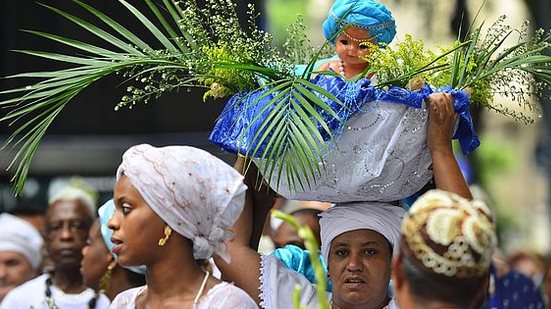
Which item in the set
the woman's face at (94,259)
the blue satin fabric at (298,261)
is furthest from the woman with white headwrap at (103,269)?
the blue satin fabric at (298,261)

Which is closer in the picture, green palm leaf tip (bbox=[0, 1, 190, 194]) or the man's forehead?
green palm leaf tip (bbox=[0, 1, 190, 194])

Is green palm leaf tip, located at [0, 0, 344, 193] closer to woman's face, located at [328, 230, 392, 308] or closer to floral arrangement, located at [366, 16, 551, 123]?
floral arrangement, located at [366, 16, 551, 123]

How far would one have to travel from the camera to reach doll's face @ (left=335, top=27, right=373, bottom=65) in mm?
5273

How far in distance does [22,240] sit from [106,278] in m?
1.61

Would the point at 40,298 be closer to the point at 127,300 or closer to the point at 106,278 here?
the point at 106,278

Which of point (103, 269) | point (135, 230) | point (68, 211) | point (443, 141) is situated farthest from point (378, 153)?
point (68, 211)

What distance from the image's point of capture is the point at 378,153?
5059mm

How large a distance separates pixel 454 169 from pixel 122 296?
125cm

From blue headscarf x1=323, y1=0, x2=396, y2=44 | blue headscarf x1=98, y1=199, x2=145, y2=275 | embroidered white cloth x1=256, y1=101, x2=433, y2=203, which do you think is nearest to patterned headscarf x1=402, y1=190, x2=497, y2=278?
embroidered white cloth x1=256, y1=101, x2=433, y2=203

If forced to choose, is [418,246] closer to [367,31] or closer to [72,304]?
[367,31]

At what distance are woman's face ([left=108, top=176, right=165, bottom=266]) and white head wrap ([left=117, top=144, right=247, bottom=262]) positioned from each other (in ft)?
0.10

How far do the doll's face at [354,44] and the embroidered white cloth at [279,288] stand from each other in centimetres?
84

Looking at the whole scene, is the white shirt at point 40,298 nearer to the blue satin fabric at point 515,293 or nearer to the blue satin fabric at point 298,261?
the blue satin fabric at point 298,261

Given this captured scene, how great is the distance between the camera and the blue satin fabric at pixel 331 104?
5.01 metres
